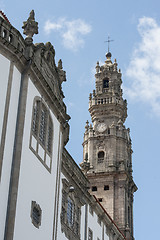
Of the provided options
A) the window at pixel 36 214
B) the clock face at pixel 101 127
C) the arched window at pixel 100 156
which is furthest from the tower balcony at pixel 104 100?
the window at pixel 36 214

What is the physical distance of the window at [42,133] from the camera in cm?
2197

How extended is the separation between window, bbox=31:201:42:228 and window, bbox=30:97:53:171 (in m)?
2.25

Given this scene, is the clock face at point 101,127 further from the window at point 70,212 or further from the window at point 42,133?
the window at point 42,133

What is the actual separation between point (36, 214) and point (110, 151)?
1551 inches

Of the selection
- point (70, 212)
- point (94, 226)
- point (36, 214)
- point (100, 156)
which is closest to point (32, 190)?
point (36, 214)

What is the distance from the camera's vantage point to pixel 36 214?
70.0ft

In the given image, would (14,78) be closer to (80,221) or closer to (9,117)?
(9,117)

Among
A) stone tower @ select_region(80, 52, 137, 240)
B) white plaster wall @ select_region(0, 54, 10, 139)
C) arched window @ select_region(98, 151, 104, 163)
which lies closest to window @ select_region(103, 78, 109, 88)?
stone tower @ select_region(80, 52, 137, 240)

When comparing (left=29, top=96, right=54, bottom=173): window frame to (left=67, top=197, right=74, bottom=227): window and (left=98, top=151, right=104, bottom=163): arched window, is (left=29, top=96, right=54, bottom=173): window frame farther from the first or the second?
(left=98, top=151, right=104, bottom=163): arched window

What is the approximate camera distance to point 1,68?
2075 centimetres

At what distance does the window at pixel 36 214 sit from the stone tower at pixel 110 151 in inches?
1253

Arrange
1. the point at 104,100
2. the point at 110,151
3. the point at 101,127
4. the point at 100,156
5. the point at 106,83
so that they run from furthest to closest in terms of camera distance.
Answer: the point at 106,83 → the point at 104,100 → the point at 101,127 → the point at 100,156 → the point at 110,151

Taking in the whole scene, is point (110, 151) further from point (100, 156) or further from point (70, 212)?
point (70, 212)

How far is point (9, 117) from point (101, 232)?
20.0 m
